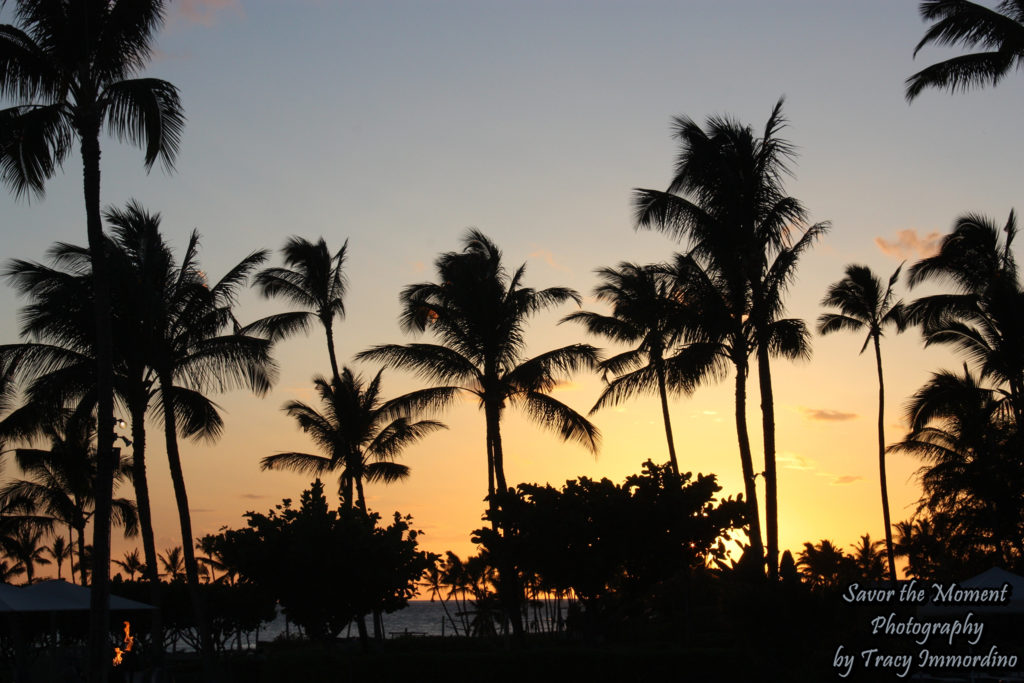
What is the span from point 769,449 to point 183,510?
14.8 m

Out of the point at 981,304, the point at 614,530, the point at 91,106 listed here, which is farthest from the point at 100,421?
the point at 981,304

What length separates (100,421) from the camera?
16.6 m

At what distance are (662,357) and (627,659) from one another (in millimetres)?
20419

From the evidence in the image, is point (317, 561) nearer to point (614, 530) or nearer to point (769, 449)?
point (614, 530)

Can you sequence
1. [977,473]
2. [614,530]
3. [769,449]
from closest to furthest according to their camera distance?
[769,449] → [614,530] → [977,473]

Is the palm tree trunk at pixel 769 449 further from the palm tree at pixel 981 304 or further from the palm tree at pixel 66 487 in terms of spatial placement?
the palm tree at pixel 66 487

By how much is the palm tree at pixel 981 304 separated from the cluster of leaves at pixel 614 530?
9186mm

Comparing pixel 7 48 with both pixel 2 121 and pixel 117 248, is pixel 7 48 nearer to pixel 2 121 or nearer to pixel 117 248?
pixel 2 121

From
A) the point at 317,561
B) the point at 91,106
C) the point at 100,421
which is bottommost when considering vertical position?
the point at 317,561

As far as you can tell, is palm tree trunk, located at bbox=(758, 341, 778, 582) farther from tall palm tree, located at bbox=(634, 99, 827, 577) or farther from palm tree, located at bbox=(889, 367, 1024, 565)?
palm tree, located at bbox=(889, 367, 1024, 565)

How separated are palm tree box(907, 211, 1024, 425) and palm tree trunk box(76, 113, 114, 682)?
75.7ft

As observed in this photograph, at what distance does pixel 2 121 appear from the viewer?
1570 centimetres

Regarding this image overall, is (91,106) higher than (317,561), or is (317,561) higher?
(91,106)

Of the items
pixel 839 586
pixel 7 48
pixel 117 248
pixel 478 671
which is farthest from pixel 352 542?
pixel 7 48
